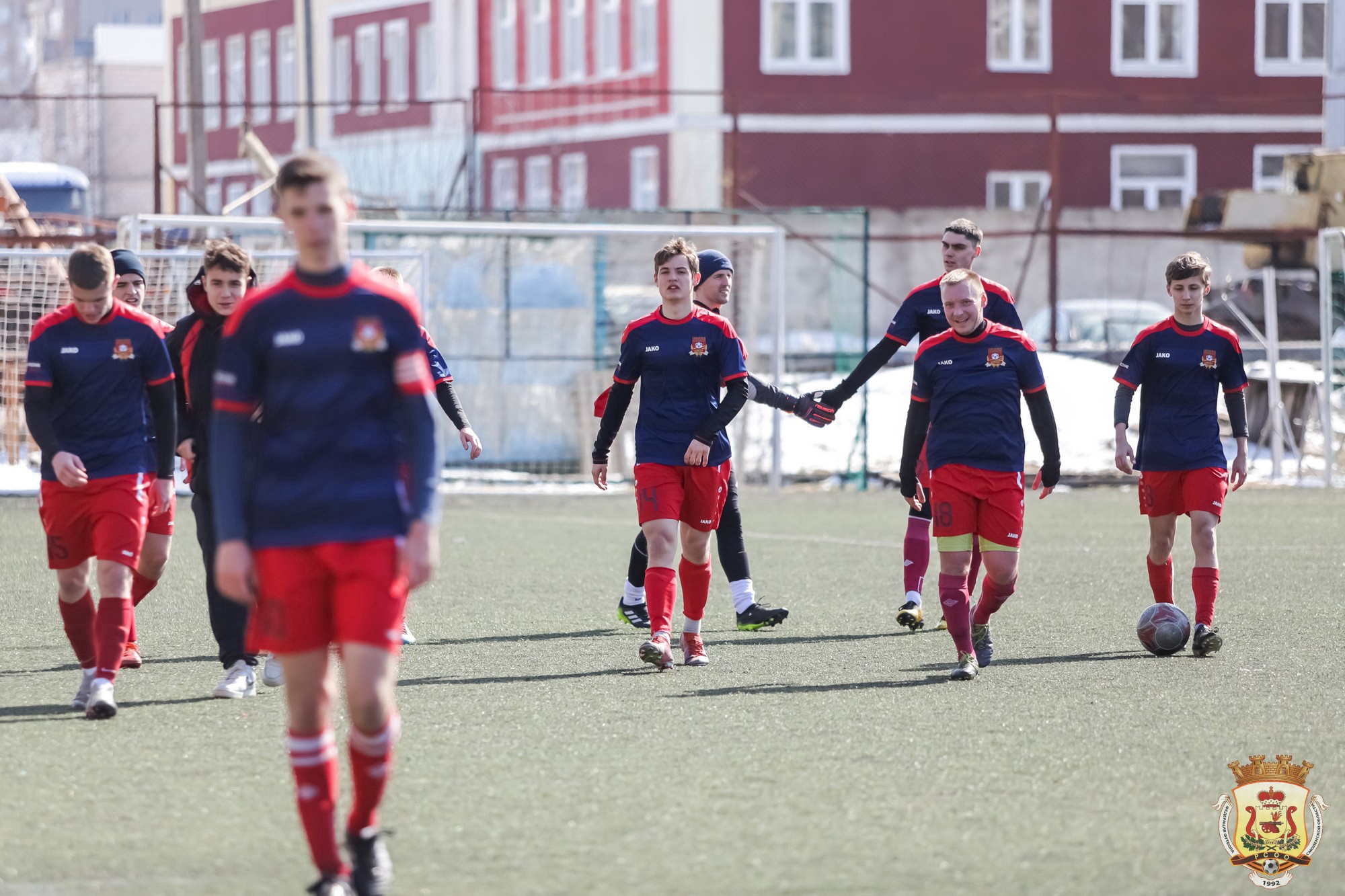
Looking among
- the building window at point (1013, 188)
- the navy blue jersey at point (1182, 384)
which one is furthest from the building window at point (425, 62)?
the navy blue jersey at point (1182, 384)

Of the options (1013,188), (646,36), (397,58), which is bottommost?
(1013,188)

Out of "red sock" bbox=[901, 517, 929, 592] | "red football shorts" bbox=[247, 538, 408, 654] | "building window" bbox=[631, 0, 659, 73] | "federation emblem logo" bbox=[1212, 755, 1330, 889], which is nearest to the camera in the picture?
"red football shorts" bbox=[247, 538, 408, 654]

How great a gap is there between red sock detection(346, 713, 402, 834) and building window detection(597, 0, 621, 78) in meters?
32.1

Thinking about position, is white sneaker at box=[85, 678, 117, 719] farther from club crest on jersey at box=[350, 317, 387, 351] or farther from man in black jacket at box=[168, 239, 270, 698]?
club crest on jersey at box=[350, 317, 387, 351]

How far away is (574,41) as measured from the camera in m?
37.3

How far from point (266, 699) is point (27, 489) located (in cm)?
1140

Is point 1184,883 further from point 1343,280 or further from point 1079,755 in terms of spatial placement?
point 1343,280

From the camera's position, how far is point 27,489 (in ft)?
60.3

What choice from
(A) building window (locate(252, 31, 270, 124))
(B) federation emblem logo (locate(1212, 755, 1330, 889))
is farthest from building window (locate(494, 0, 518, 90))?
(B) federation emblem logo (locate(1212, 755, 1330, 889))

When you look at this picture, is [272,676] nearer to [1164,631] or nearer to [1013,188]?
[1164,631]

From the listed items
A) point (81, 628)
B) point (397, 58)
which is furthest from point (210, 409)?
point (397, 58)

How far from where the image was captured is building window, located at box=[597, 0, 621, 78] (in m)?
36.1

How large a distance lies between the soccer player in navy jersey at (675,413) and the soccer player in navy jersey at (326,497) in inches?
145

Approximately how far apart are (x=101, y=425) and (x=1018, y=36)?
1231 inches
